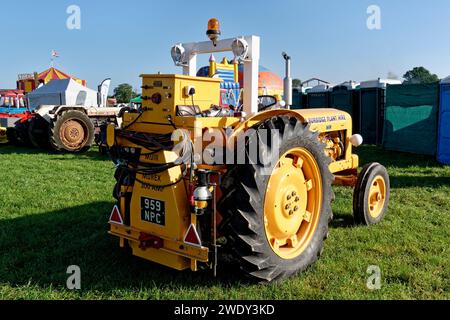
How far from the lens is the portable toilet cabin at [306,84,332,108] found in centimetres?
1537

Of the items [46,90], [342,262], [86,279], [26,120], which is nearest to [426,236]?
[342,262]

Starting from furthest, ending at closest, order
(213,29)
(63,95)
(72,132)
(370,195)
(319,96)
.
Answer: (63,95), (319,96), (72,132), (370,195), (213,29)

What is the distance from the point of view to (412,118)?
11023 mm

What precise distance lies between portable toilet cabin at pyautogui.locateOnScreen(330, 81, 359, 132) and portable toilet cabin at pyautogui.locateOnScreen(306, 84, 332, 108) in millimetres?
269

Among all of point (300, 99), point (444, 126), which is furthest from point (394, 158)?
point (300, 99)

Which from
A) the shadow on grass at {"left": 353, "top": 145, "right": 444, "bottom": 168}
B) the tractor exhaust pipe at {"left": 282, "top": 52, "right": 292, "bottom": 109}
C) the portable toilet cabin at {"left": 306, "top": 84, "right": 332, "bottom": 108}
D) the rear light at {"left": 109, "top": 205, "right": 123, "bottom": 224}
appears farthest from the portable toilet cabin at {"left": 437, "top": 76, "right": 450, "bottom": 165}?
the rear light at {"left": 109, "top": 205, "right": 123, "bottom": 224}

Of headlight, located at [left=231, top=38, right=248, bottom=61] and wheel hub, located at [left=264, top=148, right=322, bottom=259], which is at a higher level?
headlight, located at [left=231, top=38, right=248, bottom=61]

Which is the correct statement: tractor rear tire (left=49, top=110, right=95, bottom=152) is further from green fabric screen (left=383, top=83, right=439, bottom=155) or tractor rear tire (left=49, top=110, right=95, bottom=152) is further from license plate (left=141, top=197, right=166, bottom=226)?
license plate (left=141, top=197, right=166, bottom=226)

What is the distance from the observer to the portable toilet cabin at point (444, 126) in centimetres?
937

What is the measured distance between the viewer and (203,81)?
3.76m

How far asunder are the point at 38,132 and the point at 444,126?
10556mm

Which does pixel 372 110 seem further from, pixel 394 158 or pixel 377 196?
pixel 377 196
